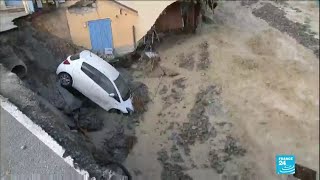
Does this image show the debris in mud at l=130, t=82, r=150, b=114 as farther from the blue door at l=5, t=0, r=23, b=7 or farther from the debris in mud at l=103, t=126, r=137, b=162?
the blue door at l=5, t=0, r=23, b=7

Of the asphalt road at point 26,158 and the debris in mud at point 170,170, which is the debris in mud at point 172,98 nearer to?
the debris in mud at point 170,170

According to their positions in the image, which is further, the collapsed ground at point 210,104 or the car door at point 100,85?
the car door at point 100,85

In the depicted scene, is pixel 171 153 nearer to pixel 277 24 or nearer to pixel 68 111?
pixel 68 111

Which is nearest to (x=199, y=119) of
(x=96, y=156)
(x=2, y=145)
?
(x=96, y=156)

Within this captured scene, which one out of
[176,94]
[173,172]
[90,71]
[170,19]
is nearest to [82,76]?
[90,71]

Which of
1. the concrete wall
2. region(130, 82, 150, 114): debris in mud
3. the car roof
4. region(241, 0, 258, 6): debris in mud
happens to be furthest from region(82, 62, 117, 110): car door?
region(241, 0, 258, 6): debris in mud

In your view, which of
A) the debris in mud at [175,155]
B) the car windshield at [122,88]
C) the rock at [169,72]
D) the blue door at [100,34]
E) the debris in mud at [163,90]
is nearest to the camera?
the debris in mud at [175,155]

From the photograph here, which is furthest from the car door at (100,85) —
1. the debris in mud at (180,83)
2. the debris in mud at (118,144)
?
the debris in mud at (180,83)

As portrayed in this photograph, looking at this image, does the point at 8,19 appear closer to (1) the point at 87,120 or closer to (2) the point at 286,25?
(1) the point at 87,120
